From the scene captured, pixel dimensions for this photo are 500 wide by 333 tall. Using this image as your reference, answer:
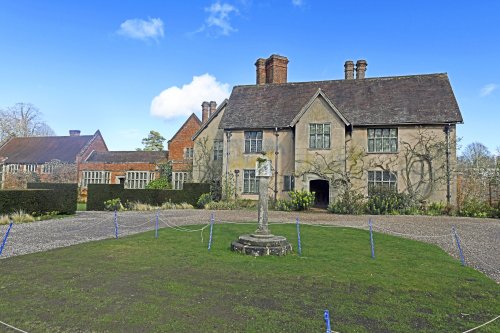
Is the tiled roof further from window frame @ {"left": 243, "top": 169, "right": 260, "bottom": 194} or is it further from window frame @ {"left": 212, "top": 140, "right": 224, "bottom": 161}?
window frame @ {"left": 243, "top": 169, "right": 260, "bottom": 194}

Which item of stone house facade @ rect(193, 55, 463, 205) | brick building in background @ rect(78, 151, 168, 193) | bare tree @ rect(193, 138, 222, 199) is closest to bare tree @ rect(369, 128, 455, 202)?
stone house facade @ rect(193, 55, 463, 205)

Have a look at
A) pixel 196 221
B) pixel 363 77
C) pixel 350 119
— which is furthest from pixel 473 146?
pixel 196 221

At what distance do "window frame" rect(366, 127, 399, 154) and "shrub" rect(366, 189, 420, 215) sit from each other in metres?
3.03

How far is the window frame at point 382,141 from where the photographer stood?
20411mm

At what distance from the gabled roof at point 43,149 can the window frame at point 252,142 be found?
23413 mm

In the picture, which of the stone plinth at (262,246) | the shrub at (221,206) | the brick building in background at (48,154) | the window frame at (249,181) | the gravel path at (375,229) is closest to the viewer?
the stone plinth at (262,246)

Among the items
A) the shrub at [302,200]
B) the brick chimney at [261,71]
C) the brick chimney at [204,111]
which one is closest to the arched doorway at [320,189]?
the shrub at [302,200]

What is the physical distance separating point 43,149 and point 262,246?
4016cm

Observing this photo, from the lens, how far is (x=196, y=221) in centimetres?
1448

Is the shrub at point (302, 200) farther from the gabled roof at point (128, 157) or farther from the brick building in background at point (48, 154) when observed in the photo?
the brick building in background at point (48, 154)

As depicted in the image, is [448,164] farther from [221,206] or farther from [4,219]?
[4,219]

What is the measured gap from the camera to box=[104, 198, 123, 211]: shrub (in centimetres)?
2048

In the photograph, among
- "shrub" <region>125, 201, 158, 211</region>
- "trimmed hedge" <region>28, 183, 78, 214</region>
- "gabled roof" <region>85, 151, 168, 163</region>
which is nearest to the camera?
"trimmed hedge" <region>28, 183, 78, 214</region>

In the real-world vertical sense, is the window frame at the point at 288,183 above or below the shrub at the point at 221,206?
above
